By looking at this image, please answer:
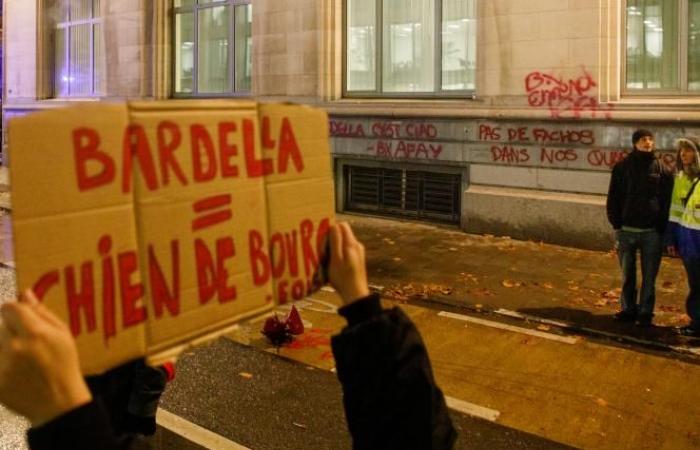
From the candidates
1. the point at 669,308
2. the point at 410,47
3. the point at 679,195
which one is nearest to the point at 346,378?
the point at 679,195

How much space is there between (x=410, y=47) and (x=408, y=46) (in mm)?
56

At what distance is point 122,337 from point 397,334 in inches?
26.6

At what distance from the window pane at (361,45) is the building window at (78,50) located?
8.75m

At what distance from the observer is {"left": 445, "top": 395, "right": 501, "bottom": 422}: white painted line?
505 centimetres

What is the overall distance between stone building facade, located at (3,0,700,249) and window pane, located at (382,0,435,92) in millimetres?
28

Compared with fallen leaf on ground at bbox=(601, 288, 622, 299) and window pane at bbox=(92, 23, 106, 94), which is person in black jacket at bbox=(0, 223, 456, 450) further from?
window pane at bbox=(92, 23, 106, 94)

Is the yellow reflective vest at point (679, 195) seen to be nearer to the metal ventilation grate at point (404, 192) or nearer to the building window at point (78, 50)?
the metal ventilation grate at point (404, 192)

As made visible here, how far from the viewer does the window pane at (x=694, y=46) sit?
1077cm

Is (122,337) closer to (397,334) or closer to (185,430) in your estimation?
(397,334)

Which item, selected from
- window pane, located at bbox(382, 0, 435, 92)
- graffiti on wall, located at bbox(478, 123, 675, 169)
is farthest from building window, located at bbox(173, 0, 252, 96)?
graffiti on wall, located at bbox(478, 123, 675, 169)

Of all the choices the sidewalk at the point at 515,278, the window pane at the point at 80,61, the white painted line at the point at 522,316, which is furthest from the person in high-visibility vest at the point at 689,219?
the window pane at the point at 80,61

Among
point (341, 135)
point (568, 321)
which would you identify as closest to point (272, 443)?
point (568, 321)

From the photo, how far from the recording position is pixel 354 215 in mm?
14312

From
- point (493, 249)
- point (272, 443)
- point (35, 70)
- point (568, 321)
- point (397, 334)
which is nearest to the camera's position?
point (397, 334)
